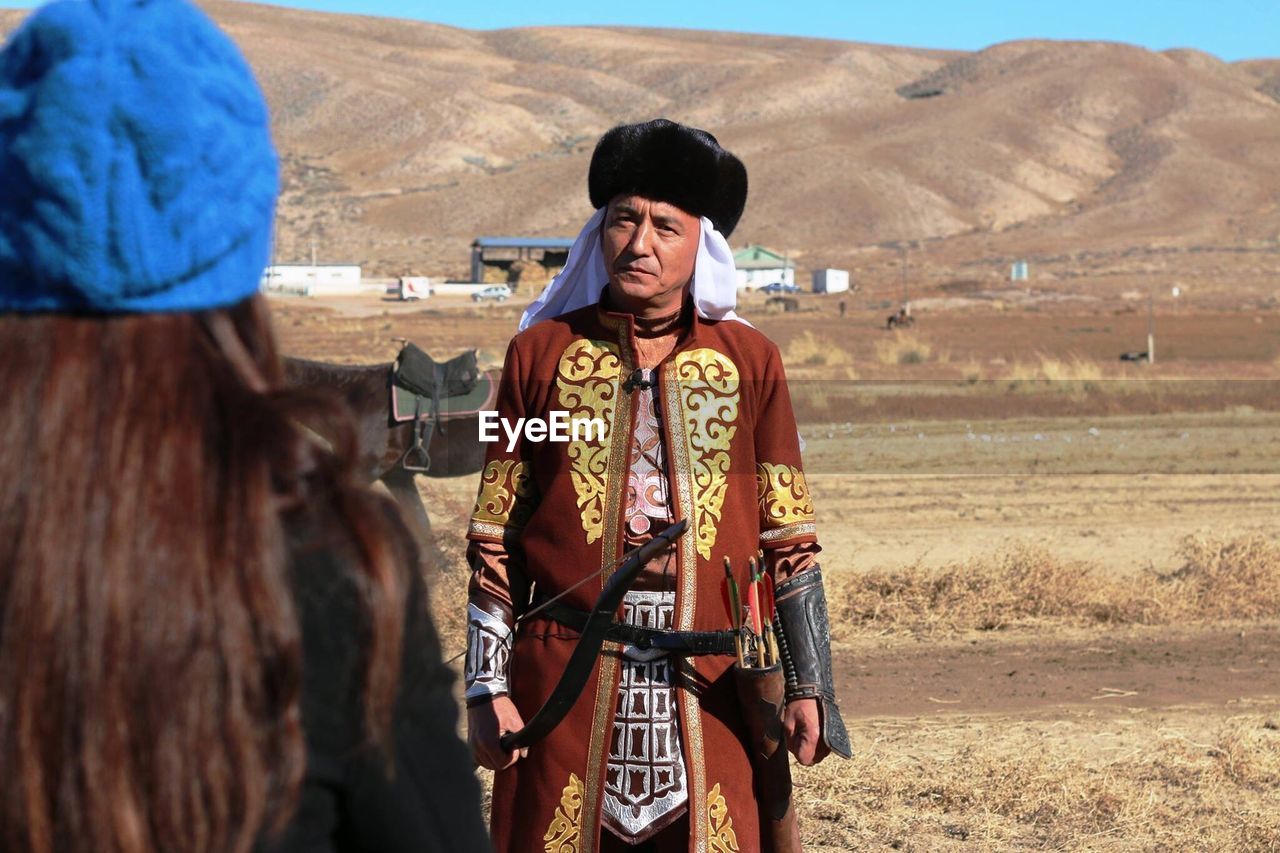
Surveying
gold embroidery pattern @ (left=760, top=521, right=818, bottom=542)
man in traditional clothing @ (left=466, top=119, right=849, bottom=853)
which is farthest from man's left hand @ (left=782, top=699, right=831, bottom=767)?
gold embroidery pattern @ (left=760, top=521, right=818, bottom=542)

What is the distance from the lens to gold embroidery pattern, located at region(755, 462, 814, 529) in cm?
291

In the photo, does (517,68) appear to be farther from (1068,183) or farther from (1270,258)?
(1270,258)

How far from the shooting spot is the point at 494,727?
282cm

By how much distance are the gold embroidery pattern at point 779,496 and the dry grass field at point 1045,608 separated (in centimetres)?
190

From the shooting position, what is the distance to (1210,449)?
12570 millimetres

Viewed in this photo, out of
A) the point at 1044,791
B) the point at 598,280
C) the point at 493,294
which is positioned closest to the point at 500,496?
the point at 598,280

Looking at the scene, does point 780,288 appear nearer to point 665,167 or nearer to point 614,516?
point 665,167

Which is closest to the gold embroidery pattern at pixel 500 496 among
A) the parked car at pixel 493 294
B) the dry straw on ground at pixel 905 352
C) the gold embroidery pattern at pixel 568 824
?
the gold embroidery pattern at pixel 568 824

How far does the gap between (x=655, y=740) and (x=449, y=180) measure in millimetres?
A: 87795

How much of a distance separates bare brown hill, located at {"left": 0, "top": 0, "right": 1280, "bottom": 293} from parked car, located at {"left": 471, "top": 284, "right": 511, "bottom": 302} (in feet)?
47.1

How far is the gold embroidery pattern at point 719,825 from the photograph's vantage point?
9.00ft

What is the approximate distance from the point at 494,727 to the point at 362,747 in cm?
176

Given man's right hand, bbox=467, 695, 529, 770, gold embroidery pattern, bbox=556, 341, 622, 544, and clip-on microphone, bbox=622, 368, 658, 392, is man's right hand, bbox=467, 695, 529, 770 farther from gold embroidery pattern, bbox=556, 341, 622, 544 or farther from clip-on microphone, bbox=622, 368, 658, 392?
clip-on microphone, bbox=622, 368, 658, 392

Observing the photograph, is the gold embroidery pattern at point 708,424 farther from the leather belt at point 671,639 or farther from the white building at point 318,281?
the white building at point 318,281
